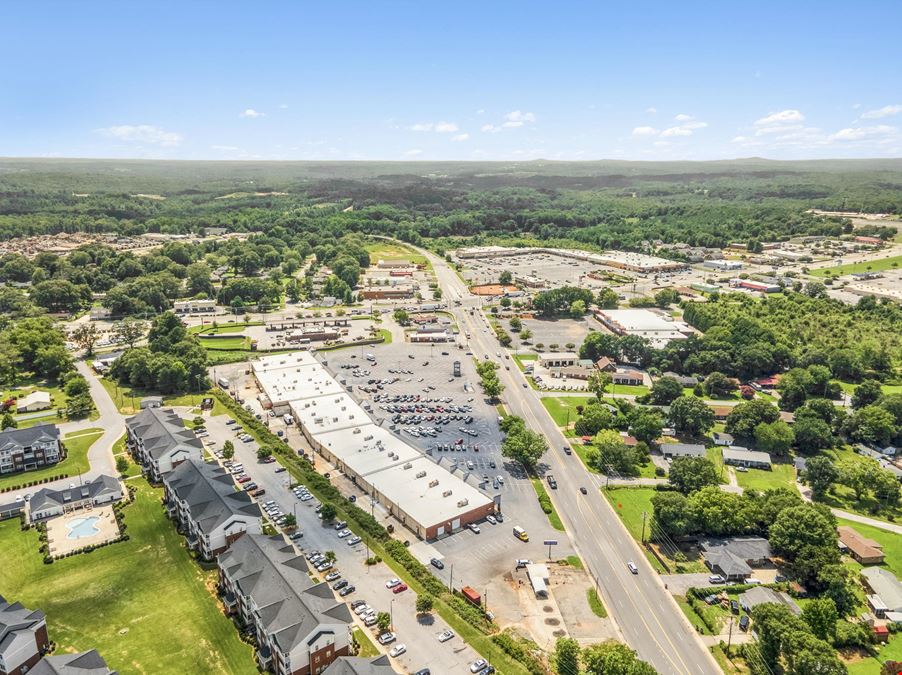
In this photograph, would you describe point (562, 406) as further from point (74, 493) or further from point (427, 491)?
point (74, 493)

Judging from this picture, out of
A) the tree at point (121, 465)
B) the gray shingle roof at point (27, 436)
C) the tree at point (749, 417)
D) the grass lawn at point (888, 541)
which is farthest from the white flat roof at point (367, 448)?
the grass lawn at point (888, 541)

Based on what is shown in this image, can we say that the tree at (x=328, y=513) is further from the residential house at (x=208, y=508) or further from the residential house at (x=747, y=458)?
the residential house at (x=747, y=458)

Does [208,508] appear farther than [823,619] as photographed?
Yes

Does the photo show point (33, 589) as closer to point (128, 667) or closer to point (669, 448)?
point (128, 667)

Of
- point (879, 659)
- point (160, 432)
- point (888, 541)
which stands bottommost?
point (888, 541)

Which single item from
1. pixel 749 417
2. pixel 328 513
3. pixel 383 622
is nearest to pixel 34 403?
pixel 328 513
